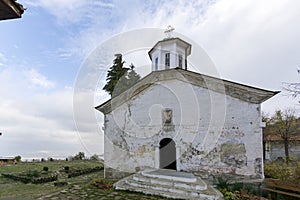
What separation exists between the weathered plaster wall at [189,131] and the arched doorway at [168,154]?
1.68 ft

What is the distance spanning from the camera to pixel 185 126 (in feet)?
37.3

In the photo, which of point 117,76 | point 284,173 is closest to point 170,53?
point 117,76

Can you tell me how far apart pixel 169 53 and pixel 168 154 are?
731 centimetres

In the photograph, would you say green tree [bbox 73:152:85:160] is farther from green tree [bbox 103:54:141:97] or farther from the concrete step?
the concrete step

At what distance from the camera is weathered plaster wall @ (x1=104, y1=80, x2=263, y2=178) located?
10.1m

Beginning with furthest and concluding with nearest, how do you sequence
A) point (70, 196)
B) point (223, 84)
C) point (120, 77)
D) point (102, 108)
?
point (120, 77) → point (102, 108) → point (223, 84) → point (70, 196)

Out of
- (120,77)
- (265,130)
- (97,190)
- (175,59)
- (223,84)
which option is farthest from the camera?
(120,77)

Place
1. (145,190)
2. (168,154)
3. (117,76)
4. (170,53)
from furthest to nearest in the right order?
(117,76) → (170,53) → (168,154) → (145,190)

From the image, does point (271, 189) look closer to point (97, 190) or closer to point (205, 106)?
point (205, 106)

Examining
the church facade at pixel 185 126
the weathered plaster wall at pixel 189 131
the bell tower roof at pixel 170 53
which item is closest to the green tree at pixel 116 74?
the bell tower roof at pixel 170 53

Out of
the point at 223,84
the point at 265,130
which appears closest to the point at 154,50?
the point at 223,84

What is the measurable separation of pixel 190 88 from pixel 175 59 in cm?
451

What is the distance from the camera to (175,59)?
50.7 ft

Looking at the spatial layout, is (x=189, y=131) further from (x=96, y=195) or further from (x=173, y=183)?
(x=96, y=195)
